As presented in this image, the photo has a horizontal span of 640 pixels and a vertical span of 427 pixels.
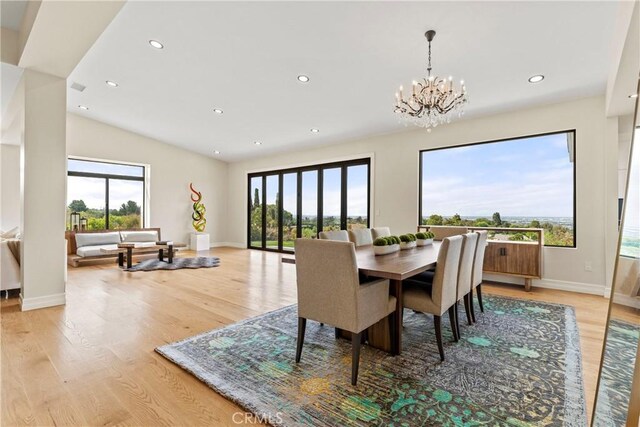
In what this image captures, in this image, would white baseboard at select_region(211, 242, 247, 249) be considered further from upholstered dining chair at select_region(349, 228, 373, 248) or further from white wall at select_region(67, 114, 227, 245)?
upholstered dining chair at select_region(349, 228, 373, 248)

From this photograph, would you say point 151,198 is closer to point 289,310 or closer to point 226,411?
point 289,310

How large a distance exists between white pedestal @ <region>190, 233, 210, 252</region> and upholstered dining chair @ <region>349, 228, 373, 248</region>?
595cm

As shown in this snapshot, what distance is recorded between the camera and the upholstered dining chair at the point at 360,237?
354cm

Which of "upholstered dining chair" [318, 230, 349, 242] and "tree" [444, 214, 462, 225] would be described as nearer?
"upholstered dining chair" [318, 230, 349, 242]

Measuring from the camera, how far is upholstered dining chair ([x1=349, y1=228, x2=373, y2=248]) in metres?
3.54

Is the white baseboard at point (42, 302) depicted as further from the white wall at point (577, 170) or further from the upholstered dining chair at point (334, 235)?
the white wall at point (577, 170)

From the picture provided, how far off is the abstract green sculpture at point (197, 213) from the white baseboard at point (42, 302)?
197 inches

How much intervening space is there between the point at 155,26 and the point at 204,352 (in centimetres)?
368

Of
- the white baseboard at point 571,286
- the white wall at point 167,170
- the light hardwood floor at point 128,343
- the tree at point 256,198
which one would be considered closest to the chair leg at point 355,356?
the light hardwood floor at point 128,343

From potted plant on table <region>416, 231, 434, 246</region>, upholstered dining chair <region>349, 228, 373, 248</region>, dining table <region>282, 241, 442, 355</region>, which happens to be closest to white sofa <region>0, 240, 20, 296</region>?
upholstered dining chair <region>349, 228, 373, 248</region>

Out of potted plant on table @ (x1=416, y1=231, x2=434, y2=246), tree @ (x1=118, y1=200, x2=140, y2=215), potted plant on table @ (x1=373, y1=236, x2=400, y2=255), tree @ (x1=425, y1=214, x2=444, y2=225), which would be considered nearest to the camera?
potted plant on table @ (x1=373, y1=236, x2=400, y2=255)

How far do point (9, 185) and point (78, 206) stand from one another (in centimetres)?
118

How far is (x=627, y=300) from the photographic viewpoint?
116 cm

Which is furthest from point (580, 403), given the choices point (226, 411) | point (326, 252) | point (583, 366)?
point (226, 411)
